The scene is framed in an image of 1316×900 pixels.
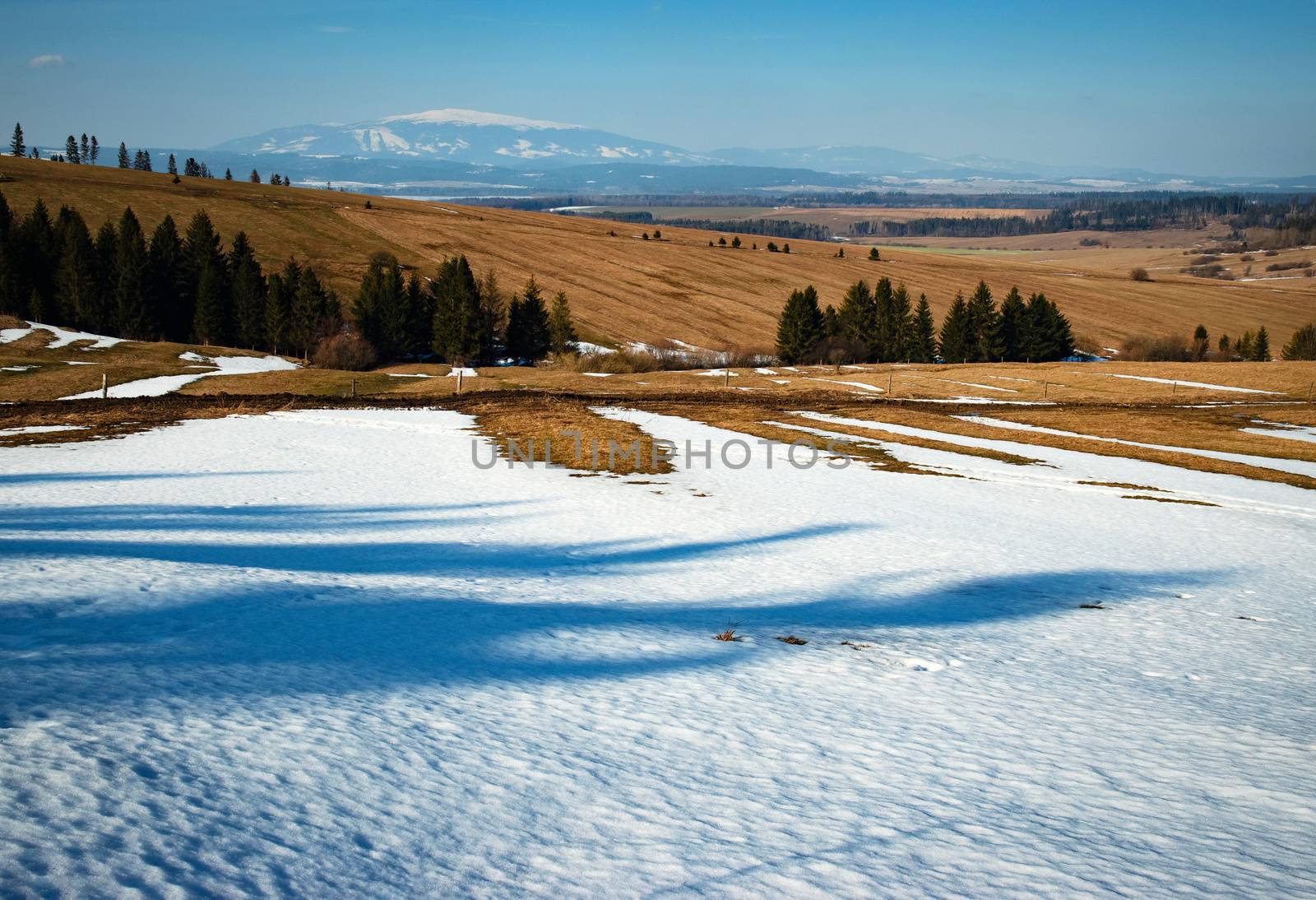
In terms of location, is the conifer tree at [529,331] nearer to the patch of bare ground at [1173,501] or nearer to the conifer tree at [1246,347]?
the patch of bare ground at [1173,501]

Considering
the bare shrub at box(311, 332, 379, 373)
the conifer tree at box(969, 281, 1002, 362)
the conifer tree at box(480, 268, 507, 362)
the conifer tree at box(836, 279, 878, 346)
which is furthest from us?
the conifer tree at box(969, 281, 1002, 362)

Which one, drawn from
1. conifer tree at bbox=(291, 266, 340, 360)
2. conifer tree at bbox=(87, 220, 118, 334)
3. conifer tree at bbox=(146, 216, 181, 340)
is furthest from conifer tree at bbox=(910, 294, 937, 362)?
conifer tree at bbox=(87, 220, 118, 334)

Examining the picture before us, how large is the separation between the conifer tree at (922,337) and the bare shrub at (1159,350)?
22341 millimetres

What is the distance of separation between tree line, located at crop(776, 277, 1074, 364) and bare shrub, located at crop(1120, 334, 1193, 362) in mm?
7209

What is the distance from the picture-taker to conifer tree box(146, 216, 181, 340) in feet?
275

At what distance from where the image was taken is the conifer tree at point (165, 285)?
275 ft

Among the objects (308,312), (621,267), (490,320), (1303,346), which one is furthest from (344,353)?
(1303,346)

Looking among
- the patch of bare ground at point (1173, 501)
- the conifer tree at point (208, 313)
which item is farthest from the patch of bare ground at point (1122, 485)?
the conifer tree at point (208, 313)

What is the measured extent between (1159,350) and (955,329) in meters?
22.6

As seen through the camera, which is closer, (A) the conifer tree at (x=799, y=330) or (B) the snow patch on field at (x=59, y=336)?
(B) the snow patch on field at (x=59, y=336)

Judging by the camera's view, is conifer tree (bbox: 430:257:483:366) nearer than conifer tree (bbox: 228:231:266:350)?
No

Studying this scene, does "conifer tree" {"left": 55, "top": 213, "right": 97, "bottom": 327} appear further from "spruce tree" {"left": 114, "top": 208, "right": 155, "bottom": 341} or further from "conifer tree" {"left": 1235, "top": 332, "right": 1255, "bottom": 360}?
"conifer tree" {"left": 1235, "top": 332, "right": 1255, "bottom": 360}

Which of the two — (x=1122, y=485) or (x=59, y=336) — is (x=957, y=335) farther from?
(x=59, y=336)

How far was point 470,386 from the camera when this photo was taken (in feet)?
195
